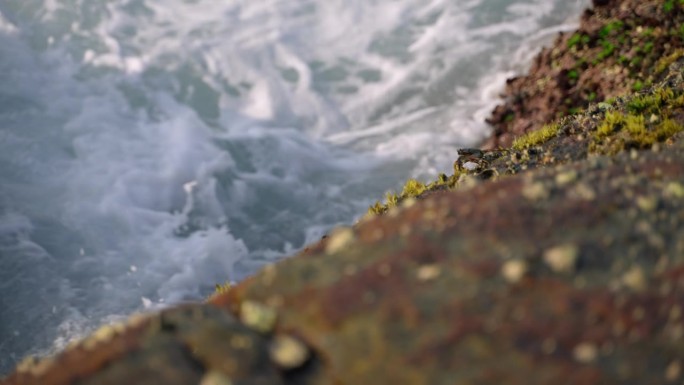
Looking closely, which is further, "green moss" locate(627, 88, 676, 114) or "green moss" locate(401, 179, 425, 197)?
"green moss" locate(401, 179, 425, 197)

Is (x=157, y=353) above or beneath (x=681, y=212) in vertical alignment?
beneath

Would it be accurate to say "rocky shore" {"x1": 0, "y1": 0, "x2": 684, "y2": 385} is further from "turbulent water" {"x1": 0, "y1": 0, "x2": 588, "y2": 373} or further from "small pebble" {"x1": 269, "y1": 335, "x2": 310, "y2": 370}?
"turbulent water" {"x1": 0, "y1": 0, "x2": 588, "y2": 373}

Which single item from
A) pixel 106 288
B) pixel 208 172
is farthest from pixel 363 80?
pixel 106 288

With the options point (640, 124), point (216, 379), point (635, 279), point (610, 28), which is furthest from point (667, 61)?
point (216, 379)

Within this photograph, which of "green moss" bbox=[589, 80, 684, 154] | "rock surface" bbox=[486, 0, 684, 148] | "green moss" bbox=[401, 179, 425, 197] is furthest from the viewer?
"rock surface" bbox=[486, 0, 684, 148]

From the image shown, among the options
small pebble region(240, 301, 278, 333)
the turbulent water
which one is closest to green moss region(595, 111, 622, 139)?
small pebble region(240, 301, 278, 333)

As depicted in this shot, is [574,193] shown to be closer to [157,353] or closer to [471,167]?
[157,353]

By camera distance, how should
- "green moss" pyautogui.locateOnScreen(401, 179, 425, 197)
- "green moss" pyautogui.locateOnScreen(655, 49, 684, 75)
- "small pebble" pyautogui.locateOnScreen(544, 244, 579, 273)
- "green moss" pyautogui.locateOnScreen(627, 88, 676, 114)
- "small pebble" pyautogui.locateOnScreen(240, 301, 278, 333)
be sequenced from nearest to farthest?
"small pebble" pyautogui.locateOnScreen(544, 244, 579, 273)
"small pebble" pyautogui.locateOnScreen(240, 301, 278, 333)
"green moss" pyautogui.locateOnScreen(627, 88, 676, 114)
"green moss" pyautogui.locateOnScreen(401, 179, 425, 197)
"green moss" pyautogui.locateOnScreen(655, 49, 684, 75)
